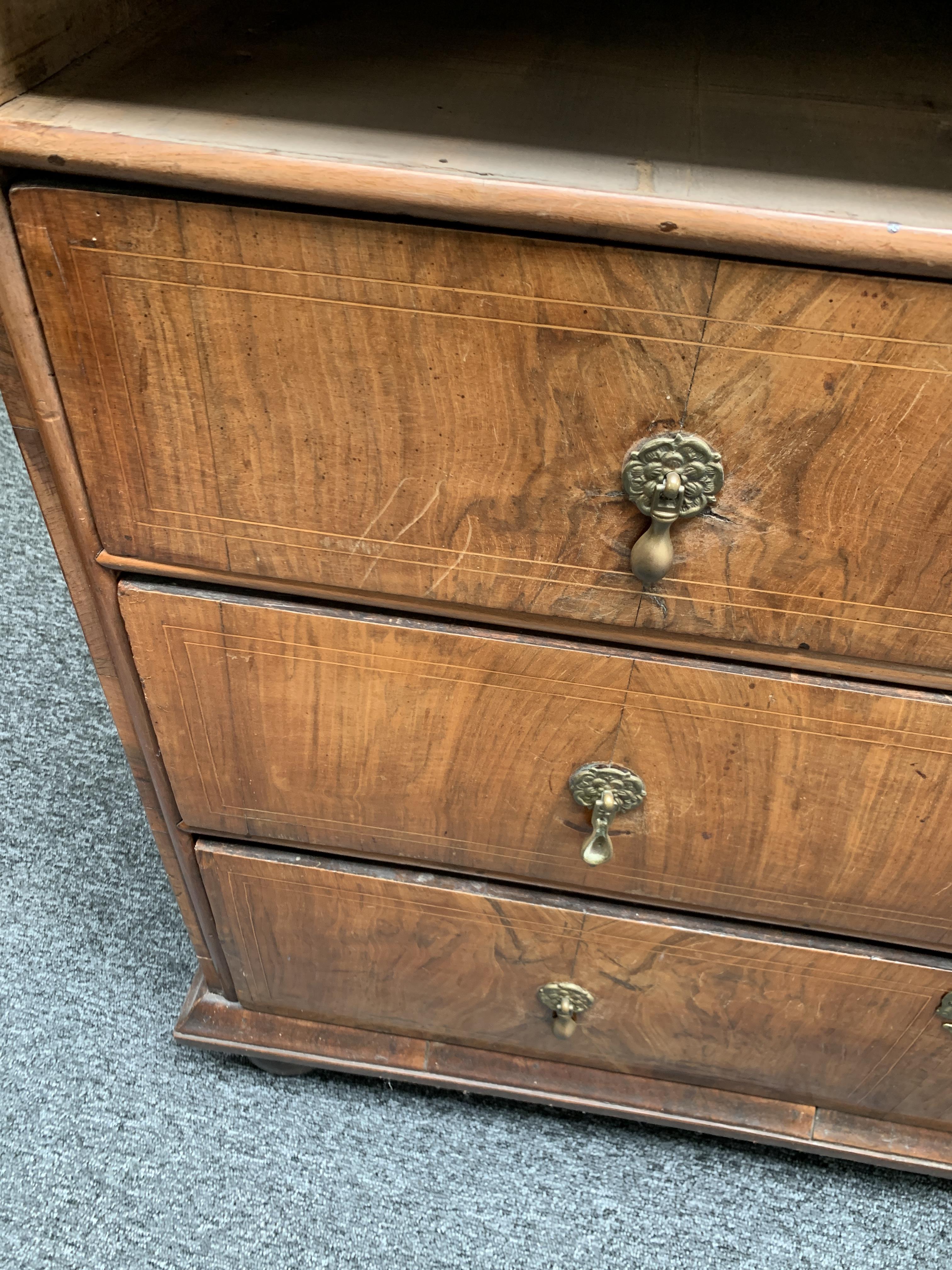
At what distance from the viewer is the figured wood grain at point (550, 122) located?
1.11 ft

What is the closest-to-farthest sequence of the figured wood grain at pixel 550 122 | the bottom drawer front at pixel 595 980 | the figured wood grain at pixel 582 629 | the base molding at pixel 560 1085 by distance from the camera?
the figured wood grain at pixel 550 122 < the figured wood grain at pixel 582 629 < the bottom drawer front at pixel 595 980 < the base molding at pixel 560 1085

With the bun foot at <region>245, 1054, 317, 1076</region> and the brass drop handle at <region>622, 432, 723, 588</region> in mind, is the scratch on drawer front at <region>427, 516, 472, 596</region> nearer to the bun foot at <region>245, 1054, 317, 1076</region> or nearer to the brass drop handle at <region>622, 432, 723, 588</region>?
the brass drop handle at <region>622, 432, 723, 588</region>

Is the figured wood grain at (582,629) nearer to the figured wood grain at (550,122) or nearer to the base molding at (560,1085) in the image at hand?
the figured wood grain at (550,122)

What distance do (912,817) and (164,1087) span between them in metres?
0.64

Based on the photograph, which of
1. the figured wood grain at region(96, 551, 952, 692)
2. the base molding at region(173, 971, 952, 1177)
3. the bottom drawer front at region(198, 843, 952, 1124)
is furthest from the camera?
the base molding at region(173, 971, 952, 1177)

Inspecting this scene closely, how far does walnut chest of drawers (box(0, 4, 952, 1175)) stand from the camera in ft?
1.16

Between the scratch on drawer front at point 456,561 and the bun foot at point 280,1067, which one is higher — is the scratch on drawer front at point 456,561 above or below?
above

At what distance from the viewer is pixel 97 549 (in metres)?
0.48

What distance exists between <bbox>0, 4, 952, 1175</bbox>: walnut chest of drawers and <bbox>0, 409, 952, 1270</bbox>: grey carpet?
21cm

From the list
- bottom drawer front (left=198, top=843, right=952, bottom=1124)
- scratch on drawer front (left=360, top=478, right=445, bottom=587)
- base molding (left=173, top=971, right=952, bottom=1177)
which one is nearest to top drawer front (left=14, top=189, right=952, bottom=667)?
Result: scratch on drawer front (left=360, top=478, right=445, bottom=587)

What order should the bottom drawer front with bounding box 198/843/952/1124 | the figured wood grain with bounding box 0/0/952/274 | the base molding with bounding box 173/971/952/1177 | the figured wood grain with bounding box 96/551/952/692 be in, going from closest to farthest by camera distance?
1. the figured wood grain with bounding box 0/0/952/274
2. the figured wood grain with bounding box 96/551/952/692
3. the bottom drawer front with bounding box 198/843/952/1124
4. the base molding with bounding box 173/971/952/1177

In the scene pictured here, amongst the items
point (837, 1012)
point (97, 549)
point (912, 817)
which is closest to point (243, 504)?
point (97, 549)

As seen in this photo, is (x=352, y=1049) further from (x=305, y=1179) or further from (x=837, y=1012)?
(x=837, y=1012)

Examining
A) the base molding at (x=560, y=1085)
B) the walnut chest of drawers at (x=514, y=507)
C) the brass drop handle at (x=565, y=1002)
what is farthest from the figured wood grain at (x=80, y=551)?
the brass drop handle at (x=565, y=1002)
